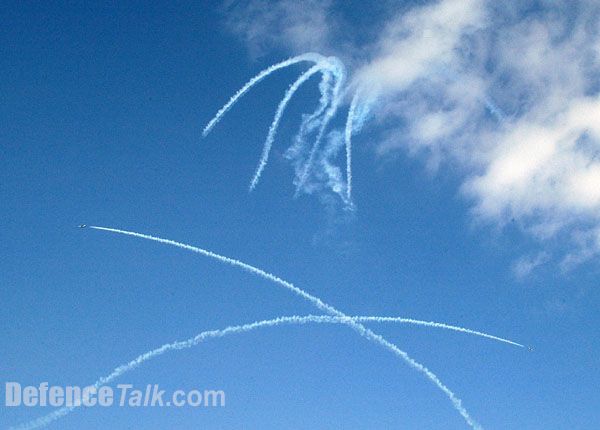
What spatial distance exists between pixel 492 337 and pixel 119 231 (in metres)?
84.1

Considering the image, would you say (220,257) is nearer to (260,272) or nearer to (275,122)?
(260,272)

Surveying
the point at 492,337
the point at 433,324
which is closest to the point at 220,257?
Answer: the point at 433,324

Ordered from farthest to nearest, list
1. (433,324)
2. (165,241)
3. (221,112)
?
(433,324) < (165,241) < (221,112)

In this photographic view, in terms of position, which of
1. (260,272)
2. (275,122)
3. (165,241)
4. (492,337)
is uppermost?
(275,122)

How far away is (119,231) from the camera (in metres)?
76.6

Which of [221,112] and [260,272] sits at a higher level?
[221,112]

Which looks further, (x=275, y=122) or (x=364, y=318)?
(x=364, y=318)

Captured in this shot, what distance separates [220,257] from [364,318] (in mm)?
35224

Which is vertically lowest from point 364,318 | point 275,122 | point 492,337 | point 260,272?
point 492,337

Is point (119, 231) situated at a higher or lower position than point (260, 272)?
higher

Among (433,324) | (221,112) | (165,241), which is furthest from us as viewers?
(433,324)

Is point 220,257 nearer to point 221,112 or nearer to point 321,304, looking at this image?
point 321,304

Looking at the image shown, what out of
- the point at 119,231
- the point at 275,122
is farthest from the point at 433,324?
the point at 119,231

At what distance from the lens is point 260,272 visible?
82.0 metres
